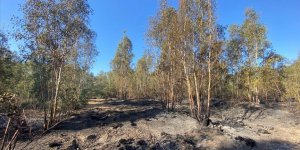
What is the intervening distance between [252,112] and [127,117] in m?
11.6

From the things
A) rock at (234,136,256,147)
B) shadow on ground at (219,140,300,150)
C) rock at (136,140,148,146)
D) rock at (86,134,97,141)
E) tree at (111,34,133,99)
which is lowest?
shadow on ground at (219,140,300,150)

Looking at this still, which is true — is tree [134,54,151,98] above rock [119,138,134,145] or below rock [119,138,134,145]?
above

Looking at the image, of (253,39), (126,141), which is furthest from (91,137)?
(253,39)

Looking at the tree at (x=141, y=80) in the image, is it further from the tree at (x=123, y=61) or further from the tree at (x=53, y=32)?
the tree at (x=53, y=32)

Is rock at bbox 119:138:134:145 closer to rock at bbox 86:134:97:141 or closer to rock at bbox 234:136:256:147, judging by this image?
rock at bbox 86:134:97:141

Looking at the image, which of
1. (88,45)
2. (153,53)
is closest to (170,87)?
(153,53)

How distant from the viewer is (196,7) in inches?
768

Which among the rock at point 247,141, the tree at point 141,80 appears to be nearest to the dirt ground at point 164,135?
the rock at point 247,141

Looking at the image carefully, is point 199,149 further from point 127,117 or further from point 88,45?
point 88,45

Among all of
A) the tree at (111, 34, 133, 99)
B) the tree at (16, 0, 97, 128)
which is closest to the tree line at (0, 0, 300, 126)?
the tree at (16, 0, 97, 128)

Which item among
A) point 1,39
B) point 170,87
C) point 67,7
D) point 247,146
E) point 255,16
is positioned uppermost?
point 255,16

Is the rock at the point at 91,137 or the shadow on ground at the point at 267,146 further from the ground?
the rock at the point at 91,137

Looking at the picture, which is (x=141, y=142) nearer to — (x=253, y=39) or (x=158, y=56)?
(x=158, y=56)

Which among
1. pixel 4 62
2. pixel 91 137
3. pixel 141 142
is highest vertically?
pixel 4 62
